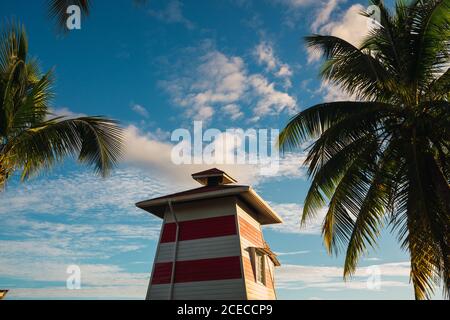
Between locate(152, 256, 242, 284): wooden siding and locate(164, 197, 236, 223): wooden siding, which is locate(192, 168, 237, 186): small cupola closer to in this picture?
locate(164, 197, 236, 223): wooden siding

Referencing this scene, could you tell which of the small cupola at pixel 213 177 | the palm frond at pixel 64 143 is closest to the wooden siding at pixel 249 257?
the small cupola at pixel 213 177

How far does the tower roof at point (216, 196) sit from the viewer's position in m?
18.2

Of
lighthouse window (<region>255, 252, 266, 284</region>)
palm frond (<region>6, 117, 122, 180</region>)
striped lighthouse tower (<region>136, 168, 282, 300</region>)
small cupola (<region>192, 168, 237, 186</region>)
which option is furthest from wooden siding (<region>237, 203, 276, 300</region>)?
palm frond (<region>6, 117, 122, 180</region>)

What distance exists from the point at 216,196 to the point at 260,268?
4077mm

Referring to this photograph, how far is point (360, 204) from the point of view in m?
13.0

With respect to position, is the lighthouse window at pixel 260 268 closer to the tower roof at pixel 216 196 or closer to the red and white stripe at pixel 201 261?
the red and white stripe at pixel 201 261

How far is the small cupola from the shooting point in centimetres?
2073

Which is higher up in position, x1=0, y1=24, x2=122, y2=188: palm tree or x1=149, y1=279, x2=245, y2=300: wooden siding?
x1=0, y1=24, x2=122, y2=188: palm tree

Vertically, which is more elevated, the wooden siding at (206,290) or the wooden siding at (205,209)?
the wooden siding at (205,209)

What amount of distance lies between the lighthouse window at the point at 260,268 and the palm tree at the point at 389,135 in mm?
5042
